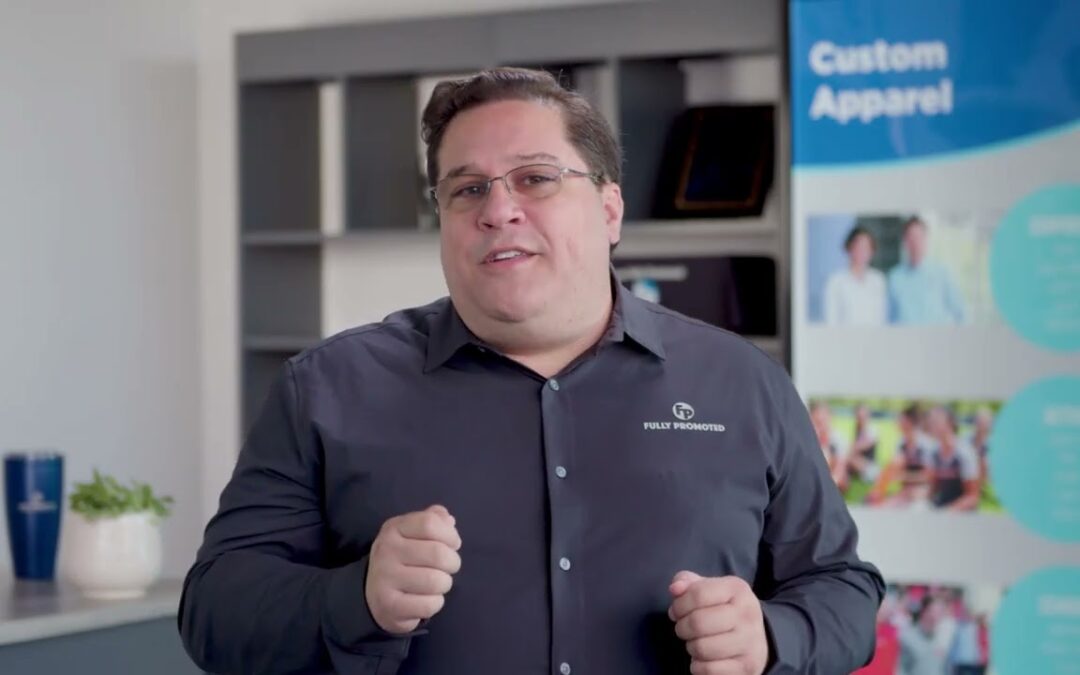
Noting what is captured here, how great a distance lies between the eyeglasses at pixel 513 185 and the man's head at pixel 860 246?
2.25m

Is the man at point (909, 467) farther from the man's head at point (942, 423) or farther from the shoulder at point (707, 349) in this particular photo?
the shoulder at point (707, 349)

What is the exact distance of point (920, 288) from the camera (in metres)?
3.91

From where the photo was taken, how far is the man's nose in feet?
5.80

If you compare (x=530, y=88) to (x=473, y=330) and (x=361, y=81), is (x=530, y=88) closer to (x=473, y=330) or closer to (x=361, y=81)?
(x=473, y=330)

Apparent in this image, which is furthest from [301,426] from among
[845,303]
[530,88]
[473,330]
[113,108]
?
[113,108]

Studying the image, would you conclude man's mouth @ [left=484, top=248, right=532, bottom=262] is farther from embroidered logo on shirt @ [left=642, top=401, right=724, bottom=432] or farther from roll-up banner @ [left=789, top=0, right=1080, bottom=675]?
roll-up banner @ [left=789, top=0, right=1080, bottom=675]

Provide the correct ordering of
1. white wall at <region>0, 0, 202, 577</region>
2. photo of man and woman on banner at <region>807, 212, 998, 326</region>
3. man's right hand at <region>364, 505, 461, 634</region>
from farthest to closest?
1. white wall at <region>0, 0, 202, 577</region>
2. photo of man and woman on banner at <region>807, 212, 998, 326</region>
3. man's right hand at <region>364, 505, 461, 634</region>

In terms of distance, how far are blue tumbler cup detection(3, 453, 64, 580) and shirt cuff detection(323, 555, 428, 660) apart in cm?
214

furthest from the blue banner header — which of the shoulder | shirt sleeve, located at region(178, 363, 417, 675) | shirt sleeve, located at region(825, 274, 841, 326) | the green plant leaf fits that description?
shirt sleeve, located at region(178, 363, 417, 675)

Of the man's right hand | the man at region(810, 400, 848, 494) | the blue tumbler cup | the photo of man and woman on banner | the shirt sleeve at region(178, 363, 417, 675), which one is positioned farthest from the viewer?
the man at region(810, 400, 848, 494)

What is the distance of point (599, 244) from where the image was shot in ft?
6.12

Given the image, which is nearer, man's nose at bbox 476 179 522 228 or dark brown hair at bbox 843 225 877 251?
man's nose at bbox 476 179 522 228

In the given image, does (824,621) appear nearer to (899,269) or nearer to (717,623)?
(717,623)

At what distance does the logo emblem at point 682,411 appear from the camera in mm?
1849
